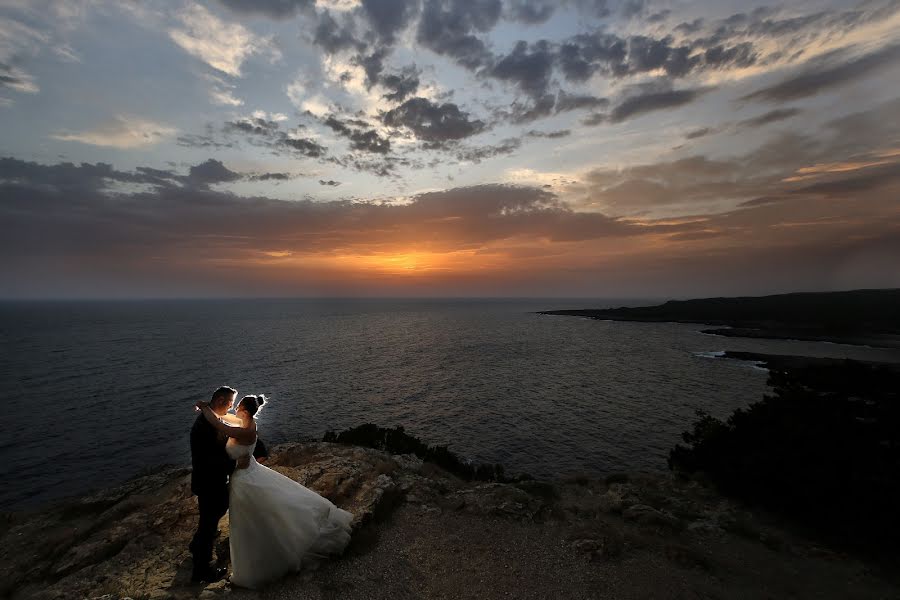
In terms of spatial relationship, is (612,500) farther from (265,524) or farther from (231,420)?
(231,420)

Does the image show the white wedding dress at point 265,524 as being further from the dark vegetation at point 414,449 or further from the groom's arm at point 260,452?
the dark vegetation at point 414,449

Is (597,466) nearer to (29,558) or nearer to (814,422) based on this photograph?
(814,422)

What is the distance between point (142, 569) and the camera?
8.39 metres

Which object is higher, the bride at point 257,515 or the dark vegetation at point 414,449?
the bride at point 257,515

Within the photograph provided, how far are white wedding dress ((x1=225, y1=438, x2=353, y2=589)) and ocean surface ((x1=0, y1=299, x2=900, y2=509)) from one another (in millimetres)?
16758

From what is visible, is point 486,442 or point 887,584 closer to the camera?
point 887,584

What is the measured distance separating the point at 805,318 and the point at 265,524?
149 meters

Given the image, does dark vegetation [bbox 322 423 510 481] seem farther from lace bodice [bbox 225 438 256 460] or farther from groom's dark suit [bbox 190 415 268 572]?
lace bodice [bbox 225 438 256 460]

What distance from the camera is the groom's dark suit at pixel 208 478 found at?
23.3 feet

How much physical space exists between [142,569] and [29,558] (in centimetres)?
660

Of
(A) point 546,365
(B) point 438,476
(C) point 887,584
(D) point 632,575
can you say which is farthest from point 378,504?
(A) point 546,365

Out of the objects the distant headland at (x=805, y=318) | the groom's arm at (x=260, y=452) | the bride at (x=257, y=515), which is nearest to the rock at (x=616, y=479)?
the bride at (x=257, y=515)

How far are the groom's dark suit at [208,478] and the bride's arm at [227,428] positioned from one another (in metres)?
0.30

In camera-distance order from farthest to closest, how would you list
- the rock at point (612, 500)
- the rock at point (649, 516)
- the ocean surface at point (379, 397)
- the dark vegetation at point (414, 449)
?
the ocean surface at point (379, 397) → the dark vegetation at point (414, 449) → the rock at point (612, 500) → the rock at point (649, 516)
